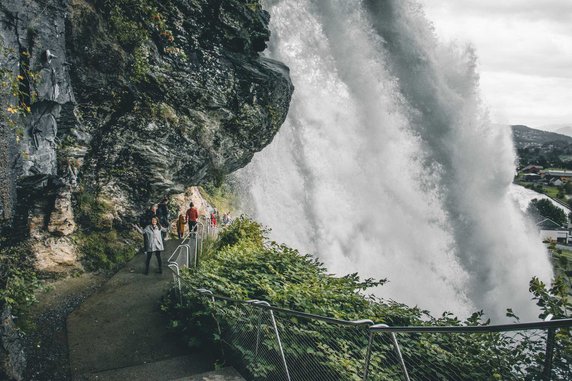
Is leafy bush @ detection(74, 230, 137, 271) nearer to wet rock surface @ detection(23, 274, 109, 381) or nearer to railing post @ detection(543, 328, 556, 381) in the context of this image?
wet rock surface @ detection(23, 274, 109, 381)

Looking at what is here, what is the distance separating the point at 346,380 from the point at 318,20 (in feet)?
108

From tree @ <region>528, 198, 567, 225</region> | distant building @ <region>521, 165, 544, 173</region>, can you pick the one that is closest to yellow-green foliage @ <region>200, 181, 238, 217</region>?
tree @ <region>528, 198, 567, 225</region>

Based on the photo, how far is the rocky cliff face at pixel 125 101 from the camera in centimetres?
784

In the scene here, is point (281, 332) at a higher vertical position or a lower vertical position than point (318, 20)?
lower

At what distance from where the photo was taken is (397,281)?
3328 cm

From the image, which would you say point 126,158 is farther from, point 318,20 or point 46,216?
point 318,20

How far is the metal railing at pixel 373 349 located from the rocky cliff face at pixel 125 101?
4.63 m

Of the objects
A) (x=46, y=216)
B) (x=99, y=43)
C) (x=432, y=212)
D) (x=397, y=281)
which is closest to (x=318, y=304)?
(x=46, y=216)

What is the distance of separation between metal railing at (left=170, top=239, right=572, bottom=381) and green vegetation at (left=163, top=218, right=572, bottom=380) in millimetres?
13

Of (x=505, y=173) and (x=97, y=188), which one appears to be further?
(x=505, y=173)

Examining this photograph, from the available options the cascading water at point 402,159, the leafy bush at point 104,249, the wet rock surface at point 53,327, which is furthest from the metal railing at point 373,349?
the cascading water at point 402,159

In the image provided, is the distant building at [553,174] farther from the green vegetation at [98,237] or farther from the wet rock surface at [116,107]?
the green vegetation at [98,237]

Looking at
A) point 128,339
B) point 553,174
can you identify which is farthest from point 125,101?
point 553,174

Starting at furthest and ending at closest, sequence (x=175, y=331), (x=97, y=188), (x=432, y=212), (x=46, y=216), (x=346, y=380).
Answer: (x=432, y=212)
(x=97, y=188)
(x=46, y=216)
(x=175, y=331)
(x=346, y=380)
